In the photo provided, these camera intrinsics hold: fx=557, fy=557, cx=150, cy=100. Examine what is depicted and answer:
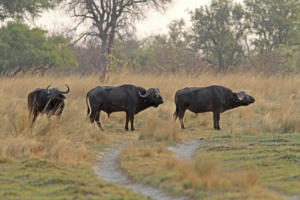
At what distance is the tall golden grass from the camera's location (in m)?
10.1

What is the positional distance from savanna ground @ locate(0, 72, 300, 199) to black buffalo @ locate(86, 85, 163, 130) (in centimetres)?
60

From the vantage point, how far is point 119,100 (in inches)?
577

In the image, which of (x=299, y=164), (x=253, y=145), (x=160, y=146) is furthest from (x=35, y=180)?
(x=253, y=145)

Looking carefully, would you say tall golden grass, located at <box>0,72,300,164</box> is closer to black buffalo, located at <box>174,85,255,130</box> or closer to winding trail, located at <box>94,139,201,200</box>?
winding trail, located at <box>94,139,201,200</box>

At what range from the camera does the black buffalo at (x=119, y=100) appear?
571 inches

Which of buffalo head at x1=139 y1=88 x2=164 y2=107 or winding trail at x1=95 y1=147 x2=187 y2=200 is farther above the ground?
buffalo head at x1=139 y1=88 x2=164 y2=107

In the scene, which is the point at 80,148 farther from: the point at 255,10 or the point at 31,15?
the point at 255,10

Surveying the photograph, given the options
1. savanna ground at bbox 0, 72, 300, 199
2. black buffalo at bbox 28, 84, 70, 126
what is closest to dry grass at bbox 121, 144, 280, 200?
savanna ground at bbox 0, 72, 300, 199

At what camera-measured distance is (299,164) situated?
920cm

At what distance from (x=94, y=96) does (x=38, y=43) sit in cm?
1922

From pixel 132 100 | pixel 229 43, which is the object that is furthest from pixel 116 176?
pixel 229 43

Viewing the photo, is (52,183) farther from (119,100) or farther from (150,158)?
(119,100)

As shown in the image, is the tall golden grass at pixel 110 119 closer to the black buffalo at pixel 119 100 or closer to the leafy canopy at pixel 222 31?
the black buffalo at pixel 119 100

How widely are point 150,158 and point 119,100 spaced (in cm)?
471
